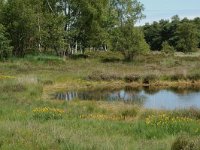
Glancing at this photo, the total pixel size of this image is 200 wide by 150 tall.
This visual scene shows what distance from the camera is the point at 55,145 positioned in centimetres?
912

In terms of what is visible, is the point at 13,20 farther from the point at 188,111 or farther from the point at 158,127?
the point at 158,127

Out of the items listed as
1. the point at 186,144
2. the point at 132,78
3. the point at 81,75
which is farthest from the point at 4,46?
the point at 186,144

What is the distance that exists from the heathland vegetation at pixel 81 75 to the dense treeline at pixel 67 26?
0.39 feet

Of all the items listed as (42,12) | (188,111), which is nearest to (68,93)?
(188,111)

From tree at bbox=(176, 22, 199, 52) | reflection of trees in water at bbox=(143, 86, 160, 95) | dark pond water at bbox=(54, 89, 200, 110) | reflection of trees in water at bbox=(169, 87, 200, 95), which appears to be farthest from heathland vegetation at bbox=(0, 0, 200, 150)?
dark pond water at bbox=(54, 89, 200, 110)

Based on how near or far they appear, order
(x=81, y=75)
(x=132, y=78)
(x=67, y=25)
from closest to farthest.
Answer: (x=132, y=78)
(x=81, y=75)
(x=67, y=25)

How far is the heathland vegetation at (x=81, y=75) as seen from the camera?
10484 mm

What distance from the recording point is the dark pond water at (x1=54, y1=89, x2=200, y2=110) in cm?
2694

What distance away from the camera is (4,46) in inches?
1954

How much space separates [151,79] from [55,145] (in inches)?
1188

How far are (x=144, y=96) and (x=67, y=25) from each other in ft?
109

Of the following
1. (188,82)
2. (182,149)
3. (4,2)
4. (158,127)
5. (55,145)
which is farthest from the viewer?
(4,2)

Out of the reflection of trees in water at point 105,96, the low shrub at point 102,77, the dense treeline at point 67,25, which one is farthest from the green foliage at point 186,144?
the dense treeline at point 67,25

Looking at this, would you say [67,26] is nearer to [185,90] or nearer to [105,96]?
[185,90]
